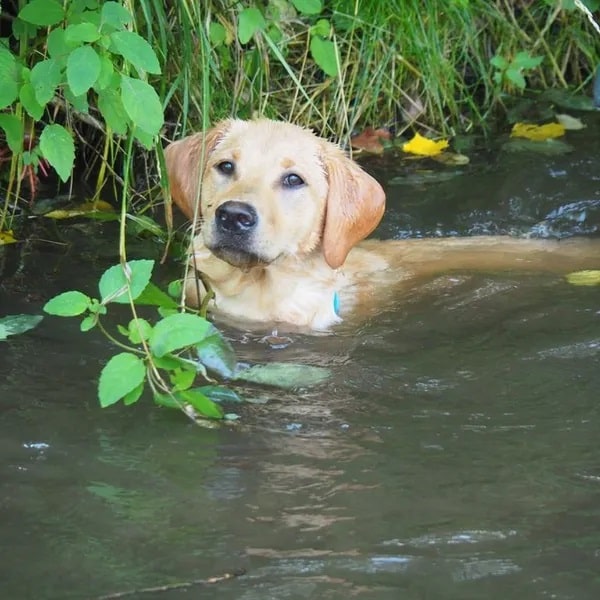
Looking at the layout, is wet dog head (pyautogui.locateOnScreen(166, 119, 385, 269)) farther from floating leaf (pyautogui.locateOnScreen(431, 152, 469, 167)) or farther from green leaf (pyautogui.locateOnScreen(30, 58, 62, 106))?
floating leaf (pyautogui.locateOnScreen(431, 152, 469, 167))

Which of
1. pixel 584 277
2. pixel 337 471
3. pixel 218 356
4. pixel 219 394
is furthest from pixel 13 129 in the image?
pixel 584 277

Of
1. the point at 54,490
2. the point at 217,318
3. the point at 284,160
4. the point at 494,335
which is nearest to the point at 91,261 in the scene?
the point at 217,318

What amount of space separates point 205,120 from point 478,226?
257 centimetres

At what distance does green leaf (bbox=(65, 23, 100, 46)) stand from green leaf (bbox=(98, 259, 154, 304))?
27.3 inches

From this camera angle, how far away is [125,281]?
3.34m

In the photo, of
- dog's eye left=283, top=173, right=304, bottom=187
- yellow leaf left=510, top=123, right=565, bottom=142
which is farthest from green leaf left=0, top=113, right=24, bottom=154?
yellow leaf left=510, top=123, right=565, bottom=142

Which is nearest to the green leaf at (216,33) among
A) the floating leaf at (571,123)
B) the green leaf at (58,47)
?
the green leaf at (58,47)

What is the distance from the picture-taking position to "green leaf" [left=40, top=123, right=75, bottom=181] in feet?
12.5

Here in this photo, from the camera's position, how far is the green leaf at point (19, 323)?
4.23 meters

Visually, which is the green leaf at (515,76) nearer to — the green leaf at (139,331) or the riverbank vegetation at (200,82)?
the riverbank vegetation at (200,82)

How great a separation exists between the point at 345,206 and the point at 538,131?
8.32 feet

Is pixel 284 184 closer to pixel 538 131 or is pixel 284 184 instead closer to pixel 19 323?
pixel 19 323

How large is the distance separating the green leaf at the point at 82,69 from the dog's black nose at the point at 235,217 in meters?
1.12

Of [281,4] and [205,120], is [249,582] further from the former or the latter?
[281,4]
